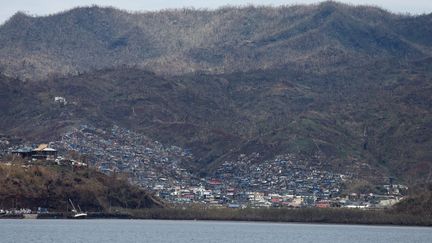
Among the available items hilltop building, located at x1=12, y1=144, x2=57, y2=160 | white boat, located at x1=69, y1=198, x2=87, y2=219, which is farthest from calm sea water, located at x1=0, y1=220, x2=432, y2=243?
hilltop building, located at x1=12, y1=144, x2=57, y2=160

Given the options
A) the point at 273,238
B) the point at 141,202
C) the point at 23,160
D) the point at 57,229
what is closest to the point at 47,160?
the point at 23,160

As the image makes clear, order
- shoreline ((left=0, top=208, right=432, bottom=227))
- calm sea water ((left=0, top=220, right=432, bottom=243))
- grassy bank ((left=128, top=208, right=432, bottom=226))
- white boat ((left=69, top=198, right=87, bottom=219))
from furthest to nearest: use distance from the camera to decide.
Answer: grassy bank ((left=128, top=208, right=432, bottom=226)) < shoreline ((left=0, top=208, right=432, bottom=227)) < white boat ((left=69, top=198, right=87, bottom=219)) < calm sea water ((left=0, top=220, right=432, bottom=243))

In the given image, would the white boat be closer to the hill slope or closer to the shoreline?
the hill slope

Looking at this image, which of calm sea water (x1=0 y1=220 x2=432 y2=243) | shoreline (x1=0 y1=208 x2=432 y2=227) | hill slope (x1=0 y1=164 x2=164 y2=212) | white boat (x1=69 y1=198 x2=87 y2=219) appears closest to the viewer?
calm sea water (x1=0 y1=220 x2=432 y2=243)

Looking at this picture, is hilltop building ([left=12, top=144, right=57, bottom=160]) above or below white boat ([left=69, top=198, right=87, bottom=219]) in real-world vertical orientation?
above

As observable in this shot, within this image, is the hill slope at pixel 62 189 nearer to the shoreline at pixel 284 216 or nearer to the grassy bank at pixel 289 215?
the shoreline at pixel 284 216

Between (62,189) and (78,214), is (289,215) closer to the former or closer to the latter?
(78,214)
